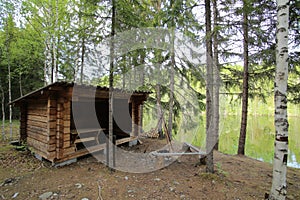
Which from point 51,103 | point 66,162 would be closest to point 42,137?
point 66,162

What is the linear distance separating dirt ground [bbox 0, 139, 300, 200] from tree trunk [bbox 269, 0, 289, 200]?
731mm

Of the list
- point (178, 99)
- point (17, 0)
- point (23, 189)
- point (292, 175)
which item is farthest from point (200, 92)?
point (17, 0)

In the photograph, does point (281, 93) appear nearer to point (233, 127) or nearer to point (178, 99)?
point (178, 99)

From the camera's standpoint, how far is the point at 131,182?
3.38 meters

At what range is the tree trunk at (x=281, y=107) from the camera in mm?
2287

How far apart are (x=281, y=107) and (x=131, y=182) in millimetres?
3038

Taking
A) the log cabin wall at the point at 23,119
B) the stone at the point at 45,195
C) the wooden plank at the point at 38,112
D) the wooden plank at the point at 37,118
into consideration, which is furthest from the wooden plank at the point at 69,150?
the log cabin wall at the point at 23,119

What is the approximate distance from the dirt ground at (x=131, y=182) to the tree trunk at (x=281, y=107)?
0.73m

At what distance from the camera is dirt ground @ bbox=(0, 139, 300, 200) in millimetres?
2898

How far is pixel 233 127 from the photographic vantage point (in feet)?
50.0

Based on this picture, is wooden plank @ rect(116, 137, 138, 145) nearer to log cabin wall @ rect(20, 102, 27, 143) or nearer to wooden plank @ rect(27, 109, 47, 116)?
wooden plank @ rect(27, 109, 47, 116)

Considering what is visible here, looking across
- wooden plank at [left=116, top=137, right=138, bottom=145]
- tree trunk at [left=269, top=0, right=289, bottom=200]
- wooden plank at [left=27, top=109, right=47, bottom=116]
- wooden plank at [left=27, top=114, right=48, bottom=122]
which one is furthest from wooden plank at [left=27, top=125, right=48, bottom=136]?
tree trunk at [left=269, top=0, right=289, bottom=200]

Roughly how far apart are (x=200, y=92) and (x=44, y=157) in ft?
21.6

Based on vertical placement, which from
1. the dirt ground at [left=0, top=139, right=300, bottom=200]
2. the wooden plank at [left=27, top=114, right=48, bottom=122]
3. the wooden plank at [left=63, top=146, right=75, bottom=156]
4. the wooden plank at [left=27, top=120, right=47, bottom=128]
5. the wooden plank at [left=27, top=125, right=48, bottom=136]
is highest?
the wooden plank at [left=27, top=114, right=48, bottom=122]
